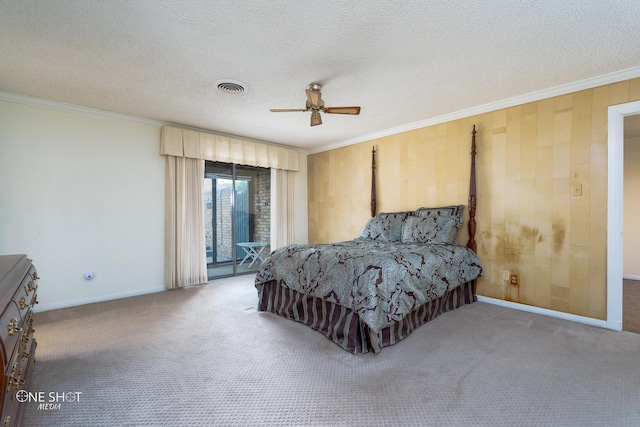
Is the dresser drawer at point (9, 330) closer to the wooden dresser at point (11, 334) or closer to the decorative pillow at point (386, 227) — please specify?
the wooden dresser at point (11, 334)

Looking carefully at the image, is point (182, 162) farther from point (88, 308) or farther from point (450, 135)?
point (450, 135)

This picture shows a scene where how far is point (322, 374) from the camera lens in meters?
1.89

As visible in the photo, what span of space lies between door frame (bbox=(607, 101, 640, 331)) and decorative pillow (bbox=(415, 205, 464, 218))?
127 cm

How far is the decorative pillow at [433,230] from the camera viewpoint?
10.9 feet

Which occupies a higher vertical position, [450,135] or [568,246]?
[450,135]

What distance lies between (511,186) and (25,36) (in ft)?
14.7

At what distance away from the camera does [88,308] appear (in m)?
3.18

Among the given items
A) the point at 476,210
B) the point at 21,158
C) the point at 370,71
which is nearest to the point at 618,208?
the point at 476,210

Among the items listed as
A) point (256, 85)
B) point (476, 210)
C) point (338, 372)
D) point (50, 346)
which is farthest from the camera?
point (476, 210)

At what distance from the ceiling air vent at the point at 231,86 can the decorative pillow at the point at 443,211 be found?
100 inches

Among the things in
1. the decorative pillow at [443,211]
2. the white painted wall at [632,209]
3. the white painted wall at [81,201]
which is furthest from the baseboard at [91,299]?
the white painted wall at [632,209]

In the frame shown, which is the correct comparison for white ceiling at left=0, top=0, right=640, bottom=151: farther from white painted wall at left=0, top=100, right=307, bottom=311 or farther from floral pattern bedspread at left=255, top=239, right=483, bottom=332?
floral pattern bedspread at left=255, top=239, right=483, bottom=332

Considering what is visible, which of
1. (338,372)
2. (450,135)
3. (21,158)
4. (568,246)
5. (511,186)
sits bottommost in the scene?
(338,372)

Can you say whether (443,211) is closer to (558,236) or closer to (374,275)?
(558,236)
